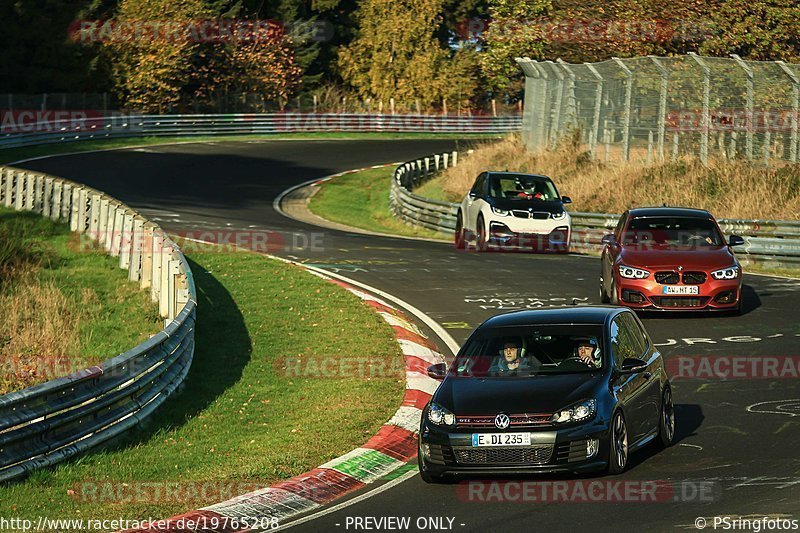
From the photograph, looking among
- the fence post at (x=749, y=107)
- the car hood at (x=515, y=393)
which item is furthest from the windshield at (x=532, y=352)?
the fence post at (x=749, y=107)

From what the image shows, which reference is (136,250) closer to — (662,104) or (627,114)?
(662,104)

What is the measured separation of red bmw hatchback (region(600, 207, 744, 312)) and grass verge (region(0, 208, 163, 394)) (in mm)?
6941

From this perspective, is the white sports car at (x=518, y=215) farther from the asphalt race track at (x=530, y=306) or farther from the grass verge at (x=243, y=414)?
the grass verge at (x=243, y=414)

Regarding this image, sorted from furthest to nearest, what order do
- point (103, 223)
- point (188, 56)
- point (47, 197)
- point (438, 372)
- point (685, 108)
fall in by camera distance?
point (188, 56)
point (685, 108)
point (47, 197)
point (103, 223)
point (438, 372)

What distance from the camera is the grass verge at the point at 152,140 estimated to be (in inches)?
1959

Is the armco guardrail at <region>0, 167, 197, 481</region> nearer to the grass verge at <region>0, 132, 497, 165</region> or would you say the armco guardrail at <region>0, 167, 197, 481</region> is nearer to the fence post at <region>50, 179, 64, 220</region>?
the fence post at <region>50, 179, 64, 220</region>

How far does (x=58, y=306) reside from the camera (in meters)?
21.4

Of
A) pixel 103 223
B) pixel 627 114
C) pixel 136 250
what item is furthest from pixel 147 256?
pixel 627 114

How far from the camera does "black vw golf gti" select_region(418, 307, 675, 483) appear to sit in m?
10.8

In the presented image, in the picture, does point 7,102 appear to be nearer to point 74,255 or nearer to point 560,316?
point 74,255

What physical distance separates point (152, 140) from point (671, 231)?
4208cm

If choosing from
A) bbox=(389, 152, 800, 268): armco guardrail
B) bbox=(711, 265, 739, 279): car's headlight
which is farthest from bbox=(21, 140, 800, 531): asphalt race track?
bbox=(389, 152, 800, 268): armco guardrail

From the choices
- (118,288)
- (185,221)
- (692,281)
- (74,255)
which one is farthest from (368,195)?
(692,281)

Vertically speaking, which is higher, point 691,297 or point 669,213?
point 669,213
